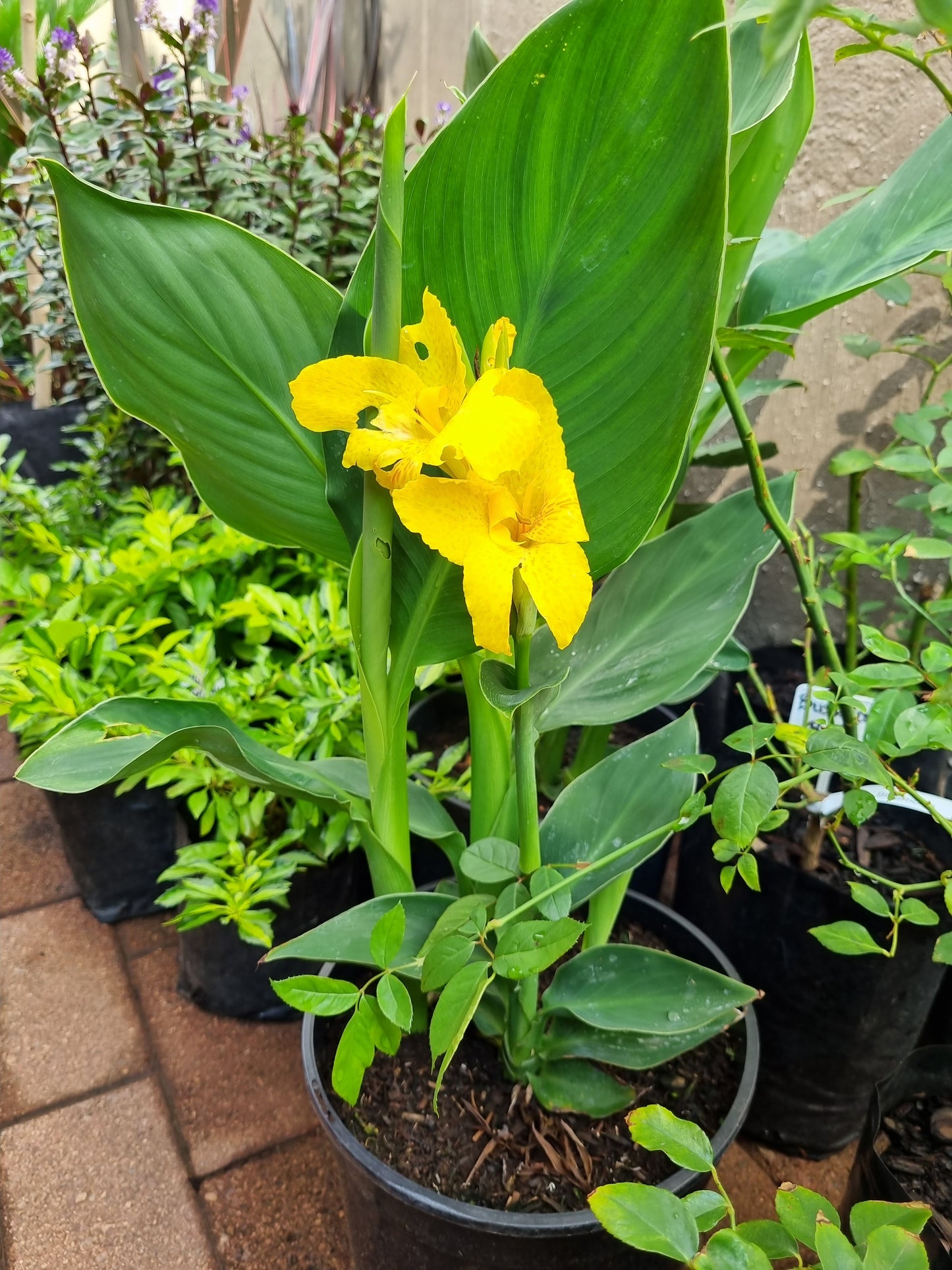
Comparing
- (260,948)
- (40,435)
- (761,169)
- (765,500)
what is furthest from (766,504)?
(40,435)

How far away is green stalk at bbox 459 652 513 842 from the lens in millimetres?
656

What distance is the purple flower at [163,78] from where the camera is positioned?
1271 mm

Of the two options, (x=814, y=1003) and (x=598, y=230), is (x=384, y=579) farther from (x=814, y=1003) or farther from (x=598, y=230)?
(x=814, y=1003)

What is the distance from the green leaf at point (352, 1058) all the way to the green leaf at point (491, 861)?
0.11 m

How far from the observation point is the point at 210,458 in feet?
1.88

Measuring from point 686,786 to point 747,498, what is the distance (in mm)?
238

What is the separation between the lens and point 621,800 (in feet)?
2.26

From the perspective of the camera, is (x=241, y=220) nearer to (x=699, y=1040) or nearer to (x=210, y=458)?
(x=210, y=458)

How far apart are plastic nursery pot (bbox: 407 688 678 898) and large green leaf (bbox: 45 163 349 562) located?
1.70 feet

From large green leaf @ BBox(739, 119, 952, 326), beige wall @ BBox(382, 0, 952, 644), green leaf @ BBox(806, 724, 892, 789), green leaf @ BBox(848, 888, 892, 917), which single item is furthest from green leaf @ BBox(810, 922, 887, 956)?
beige wall @ BBox(382, 0, 952, 644)

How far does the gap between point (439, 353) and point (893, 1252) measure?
1.38 ft

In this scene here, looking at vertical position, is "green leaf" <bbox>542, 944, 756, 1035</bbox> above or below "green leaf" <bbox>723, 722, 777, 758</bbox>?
below

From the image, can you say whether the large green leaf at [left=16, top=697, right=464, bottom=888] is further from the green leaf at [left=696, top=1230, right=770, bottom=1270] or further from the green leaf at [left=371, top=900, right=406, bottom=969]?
the green leaf at [left=696, top=1230, right=770, bottom=1270]

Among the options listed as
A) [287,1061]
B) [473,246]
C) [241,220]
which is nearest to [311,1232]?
Result: [287,1061]
